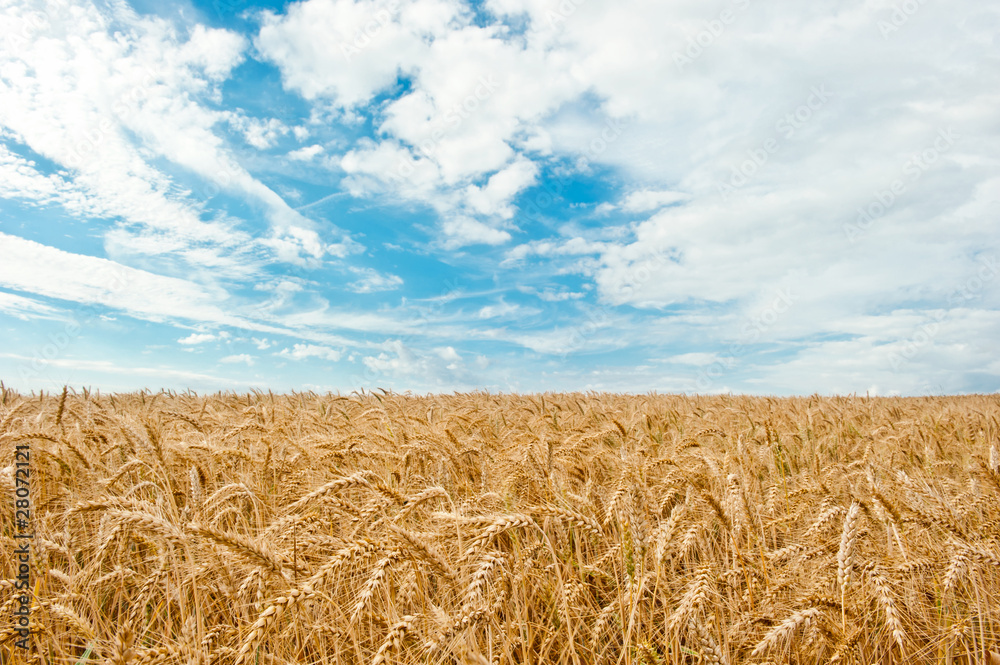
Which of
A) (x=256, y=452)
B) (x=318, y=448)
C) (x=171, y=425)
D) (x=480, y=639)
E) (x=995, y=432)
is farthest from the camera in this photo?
(x=995, y=432)

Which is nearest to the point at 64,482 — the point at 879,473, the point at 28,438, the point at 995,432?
the point at 28,438

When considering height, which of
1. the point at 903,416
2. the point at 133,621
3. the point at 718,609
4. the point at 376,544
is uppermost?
the point at 903,416

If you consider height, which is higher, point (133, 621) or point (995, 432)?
point (995, 432)

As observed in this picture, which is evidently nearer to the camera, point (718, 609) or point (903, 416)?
point (718, 609)

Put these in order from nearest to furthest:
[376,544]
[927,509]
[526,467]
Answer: [376,544], [927,509], [526,467]

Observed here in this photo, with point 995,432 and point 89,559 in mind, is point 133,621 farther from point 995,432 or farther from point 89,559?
point 995,432

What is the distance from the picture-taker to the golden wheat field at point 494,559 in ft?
6.23

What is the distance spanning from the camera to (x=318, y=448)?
3738mm

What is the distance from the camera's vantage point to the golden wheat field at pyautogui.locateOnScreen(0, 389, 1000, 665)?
1898 millimetres

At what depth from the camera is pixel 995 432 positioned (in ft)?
21.0

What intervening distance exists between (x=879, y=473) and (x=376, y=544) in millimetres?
4136

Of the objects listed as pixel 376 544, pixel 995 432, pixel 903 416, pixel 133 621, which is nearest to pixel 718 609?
pixel 376 544

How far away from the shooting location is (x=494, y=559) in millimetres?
1916

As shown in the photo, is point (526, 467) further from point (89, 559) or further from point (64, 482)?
point (64, 482)
